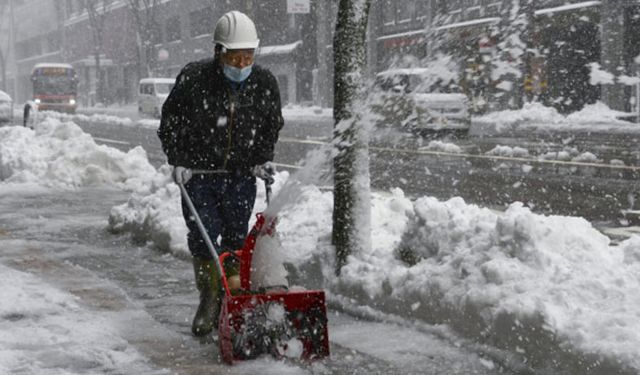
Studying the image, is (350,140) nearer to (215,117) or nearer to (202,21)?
(215,117)

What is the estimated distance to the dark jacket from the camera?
5082 mm

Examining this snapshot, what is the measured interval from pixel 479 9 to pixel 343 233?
28.4 m

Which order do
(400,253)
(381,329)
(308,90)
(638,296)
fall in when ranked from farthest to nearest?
(308,90), (400,253), (381,329), (638,296)

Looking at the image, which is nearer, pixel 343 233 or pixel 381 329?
pixel 381 329

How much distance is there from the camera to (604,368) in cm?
407

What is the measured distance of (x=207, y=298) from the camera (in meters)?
5.27

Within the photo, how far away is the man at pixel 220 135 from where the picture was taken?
4.99 meters

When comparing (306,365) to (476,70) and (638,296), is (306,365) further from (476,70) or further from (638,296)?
(476,70)

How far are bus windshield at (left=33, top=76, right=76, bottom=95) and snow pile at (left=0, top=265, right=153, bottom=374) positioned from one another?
141 feet

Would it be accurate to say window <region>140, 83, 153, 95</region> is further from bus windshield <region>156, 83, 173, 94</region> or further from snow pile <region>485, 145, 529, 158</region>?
snow pile <region>485, 145, 529, 158</region>

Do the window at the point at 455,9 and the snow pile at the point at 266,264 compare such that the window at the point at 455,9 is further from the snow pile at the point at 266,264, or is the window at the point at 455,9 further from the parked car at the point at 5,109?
the snow pile at the point at 266,264

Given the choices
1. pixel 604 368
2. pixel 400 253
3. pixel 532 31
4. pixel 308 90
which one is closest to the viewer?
pixel 604 368

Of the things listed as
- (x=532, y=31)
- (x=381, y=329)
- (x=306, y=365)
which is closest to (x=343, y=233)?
(x=381, y=329)

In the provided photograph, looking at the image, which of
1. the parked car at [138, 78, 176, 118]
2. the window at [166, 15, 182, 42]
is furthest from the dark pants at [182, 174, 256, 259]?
the window at [166, 15, 182, 42]
